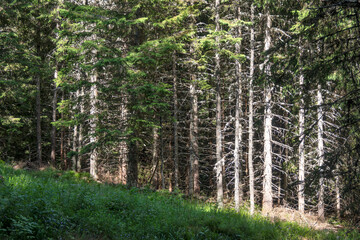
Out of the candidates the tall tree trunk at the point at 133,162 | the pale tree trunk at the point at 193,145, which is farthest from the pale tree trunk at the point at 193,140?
the tall tree trunk at the point at 133,162

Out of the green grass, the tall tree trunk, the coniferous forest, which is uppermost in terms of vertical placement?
the coniferous forest

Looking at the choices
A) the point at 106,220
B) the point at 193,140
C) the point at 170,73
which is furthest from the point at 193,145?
the point at 106,220

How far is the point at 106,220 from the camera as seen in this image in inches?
232

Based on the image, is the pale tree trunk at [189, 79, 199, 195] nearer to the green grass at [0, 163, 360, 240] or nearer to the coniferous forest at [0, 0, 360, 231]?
the coniferous forest at [0, 0, 360, 231]

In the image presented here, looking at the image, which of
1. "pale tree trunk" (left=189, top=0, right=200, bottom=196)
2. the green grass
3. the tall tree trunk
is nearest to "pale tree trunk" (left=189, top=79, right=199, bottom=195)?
"pale tree trunk" (left=189, top=0, right=200, bottom=196)

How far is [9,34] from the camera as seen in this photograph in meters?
14.2

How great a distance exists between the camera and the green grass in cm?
469

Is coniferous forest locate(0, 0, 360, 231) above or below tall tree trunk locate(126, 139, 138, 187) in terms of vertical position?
above

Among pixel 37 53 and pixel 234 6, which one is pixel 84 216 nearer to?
pixel 234 6

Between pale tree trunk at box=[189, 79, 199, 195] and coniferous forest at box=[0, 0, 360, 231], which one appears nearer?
coniferous forest at box=[0, 0, 360, 231]

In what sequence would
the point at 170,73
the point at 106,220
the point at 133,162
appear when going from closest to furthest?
the point at 106,220 → the point at 133,162 → the point at 170,73

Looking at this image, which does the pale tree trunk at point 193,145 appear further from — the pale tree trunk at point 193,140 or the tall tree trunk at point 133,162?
the tall tree trunk at point 133,162

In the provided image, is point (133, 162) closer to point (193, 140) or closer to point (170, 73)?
point (193, 140)

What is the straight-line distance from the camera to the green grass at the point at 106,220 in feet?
15.4
